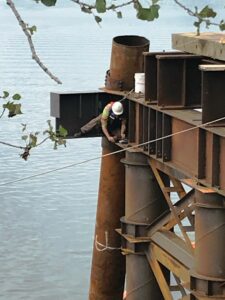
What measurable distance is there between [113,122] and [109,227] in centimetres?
213

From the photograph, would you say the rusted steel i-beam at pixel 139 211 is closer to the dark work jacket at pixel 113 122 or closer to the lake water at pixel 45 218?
the dark work jacket at pixel 113 122

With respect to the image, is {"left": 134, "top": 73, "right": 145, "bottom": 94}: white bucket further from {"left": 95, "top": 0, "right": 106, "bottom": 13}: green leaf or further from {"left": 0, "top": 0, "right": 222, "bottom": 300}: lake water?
{"left": 95, "top": 0, "right": 106, "bottom": 13}: green leaf

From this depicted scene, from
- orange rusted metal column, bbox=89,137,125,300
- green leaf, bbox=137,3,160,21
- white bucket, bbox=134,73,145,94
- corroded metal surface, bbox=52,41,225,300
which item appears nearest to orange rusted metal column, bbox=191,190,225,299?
corroded metal surface, bbox=52,41,225,300

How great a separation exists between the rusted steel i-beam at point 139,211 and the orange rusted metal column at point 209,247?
118 inches

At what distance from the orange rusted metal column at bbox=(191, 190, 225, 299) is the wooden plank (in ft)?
6.52

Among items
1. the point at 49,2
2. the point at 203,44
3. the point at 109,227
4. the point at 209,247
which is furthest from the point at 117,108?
the point at 49,2

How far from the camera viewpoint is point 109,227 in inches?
643

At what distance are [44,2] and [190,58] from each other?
30.9 ft

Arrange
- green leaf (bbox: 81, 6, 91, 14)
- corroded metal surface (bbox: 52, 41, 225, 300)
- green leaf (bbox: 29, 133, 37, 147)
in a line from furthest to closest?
corroded metal surface (bbox: 52, 41, 225, 300), green leaf (bbox: 29, 133, 37, 147), green leaf (bbox: 81, 6, 91, 14)

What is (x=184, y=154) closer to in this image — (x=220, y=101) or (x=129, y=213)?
(x=220, y=101)

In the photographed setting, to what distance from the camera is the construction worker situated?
1503 centimetres

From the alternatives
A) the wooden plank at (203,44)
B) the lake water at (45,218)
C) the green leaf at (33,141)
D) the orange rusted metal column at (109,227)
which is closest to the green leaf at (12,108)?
the green leaf at (33,141)

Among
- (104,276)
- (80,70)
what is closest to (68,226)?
(104,276)

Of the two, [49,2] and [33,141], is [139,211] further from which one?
[49,2]
